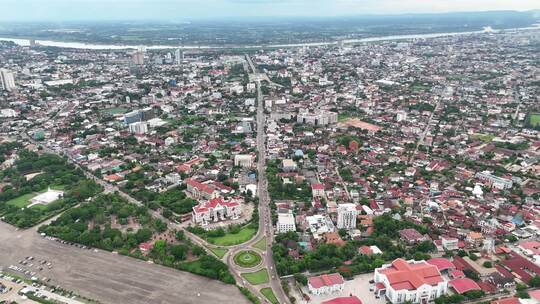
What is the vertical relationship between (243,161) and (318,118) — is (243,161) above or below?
below

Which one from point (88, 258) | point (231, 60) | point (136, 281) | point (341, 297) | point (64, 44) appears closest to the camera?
point (341, 297)

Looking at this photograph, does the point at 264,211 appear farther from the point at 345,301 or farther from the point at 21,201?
the point at 21,201

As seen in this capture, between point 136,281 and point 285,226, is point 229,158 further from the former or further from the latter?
point 136,281

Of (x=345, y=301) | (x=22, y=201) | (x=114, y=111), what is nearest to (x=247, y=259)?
(x=345, y=301)

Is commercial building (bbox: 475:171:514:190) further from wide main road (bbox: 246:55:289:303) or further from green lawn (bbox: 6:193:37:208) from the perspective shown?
green lawn (bbox: 6:193:37:208)

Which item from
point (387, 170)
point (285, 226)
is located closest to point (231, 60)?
point (387, 170)
